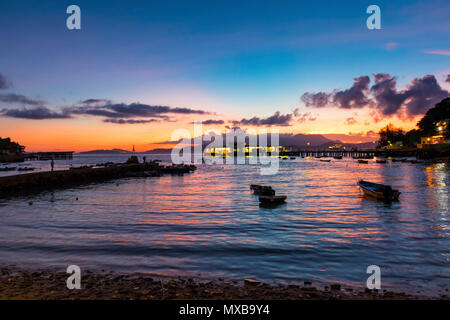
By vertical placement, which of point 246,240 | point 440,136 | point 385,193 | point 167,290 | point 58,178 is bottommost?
point 246,240

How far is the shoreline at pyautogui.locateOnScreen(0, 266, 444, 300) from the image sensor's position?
8.81 meters

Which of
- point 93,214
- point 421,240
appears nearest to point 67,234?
point 93,214

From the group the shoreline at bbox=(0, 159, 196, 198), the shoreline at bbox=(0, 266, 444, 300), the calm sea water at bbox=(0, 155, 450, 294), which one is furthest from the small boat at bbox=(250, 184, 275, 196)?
the shoreline at bbox=(0, 159, 196, 198)

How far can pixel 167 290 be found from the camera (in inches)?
368

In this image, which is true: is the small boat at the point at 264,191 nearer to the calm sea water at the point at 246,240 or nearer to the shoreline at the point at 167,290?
the calm sea water at the point at 246,240

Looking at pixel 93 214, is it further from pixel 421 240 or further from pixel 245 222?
pixel 421 240

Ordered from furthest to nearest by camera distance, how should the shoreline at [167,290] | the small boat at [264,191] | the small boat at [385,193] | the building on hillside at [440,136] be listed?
the building on hillside at [440,136] → the small boat at [264,191] → the small boat at [385,193] → the shoreline at [167,290]

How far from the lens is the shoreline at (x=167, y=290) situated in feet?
28.9

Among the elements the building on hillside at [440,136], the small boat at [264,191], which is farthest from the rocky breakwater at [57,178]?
the building on hillside at [440,136]

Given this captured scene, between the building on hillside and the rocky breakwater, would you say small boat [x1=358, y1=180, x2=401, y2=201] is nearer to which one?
the rocky breakwater

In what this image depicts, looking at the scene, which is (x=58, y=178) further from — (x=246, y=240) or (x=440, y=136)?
(x=440, y=136)

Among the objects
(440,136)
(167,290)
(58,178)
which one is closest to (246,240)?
(167,290)

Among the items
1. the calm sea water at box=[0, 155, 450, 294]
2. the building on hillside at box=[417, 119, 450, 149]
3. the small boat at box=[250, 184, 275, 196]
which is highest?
Answer: the building on hillside at box=[417, 119, 450, 149]
